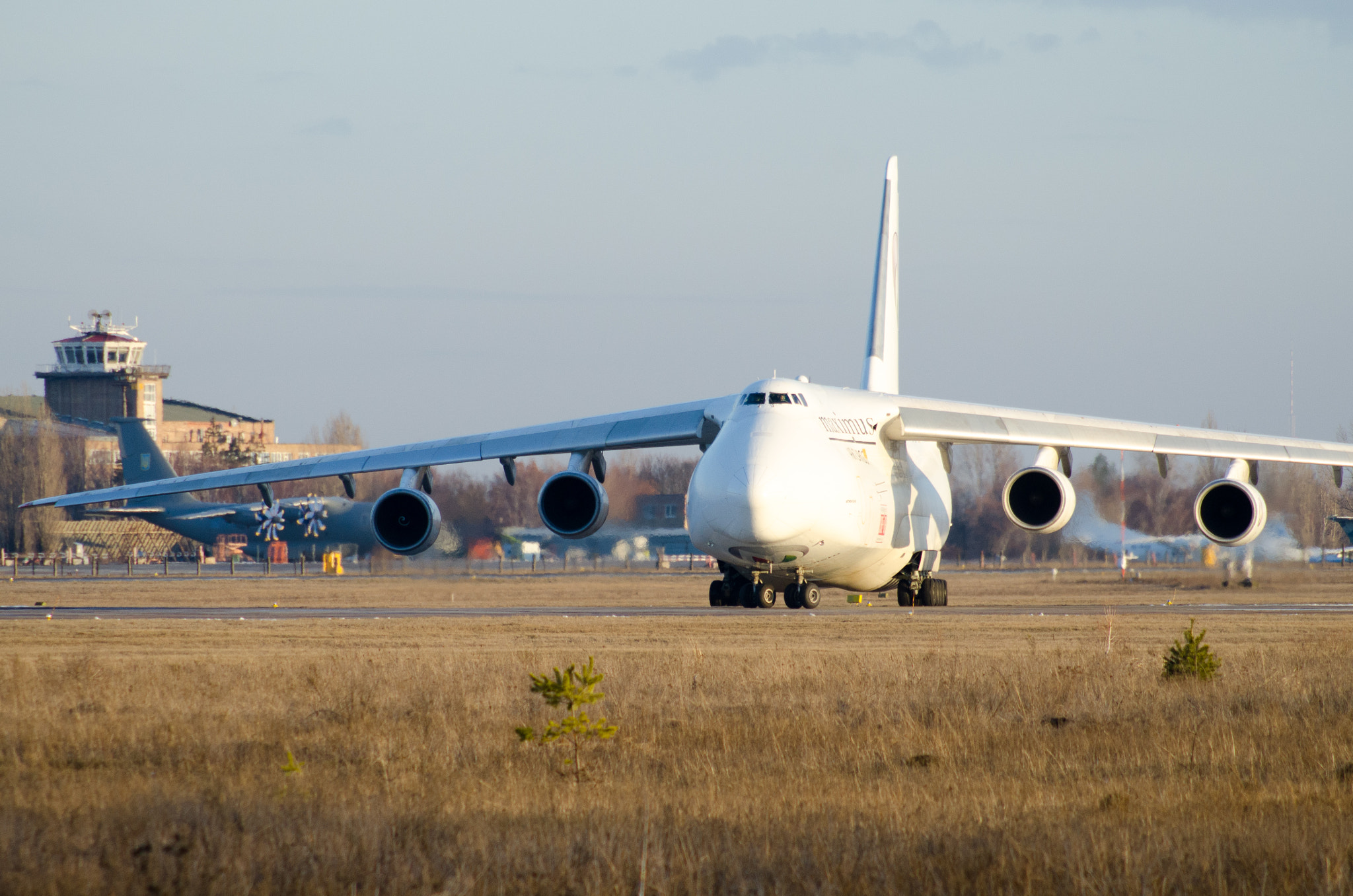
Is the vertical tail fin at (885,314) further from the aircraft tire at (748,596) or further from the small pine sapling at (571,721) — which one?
the small pine sapling at (571,721)

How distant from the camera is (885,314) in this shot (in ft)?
108

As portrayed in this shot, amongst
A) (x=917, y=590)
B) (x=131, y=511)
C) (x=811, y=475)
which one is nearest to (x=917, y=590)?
(x=917, y=590)

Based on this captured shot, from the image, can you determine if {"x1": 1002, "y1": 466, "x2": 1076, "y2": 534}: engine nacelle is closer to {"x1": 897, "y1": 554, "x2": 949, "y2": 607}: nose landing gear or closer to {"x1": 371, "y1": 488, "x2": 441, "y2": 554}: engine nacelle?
{"x1": 897, "y1": 554, "x2": 949, "y2": 607}: nose landing gear

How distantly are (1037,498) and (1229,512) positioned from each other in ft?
11.9

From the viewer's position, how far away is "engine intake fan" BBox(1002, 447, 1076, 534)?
26094 millimetres

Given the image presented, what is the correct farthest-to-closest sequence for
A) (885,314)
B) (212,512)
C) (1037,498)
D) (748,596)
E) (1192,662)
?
(212,512)
(885,314)
(1037,498)
(748,596)
(1192,662)

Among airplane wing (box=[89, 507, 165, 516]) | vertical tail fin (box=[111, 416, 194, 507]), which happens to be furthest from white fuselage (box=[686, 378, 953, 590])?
vertical tail fin (box=[111, 416, 194, 507])

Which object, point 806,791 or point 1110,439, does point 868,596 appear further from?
point 806,791

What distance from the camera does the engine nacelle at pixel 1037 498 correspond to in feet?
85.6

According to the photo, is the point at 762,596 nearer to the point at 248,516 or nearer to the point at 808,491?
the point at 808,491

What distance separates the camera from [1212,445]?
27578 mm

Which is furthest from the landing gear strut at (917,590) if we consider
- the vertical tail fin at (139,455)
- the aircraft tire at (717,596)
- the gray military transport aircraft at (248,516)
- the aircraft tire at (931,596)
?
the vertical tail fin at (139,455)

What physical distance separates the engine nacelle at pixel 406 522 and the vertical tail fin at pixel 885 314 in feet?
33.9

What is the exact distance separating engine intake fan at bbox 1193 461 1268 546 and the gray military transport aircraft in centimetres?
3663
